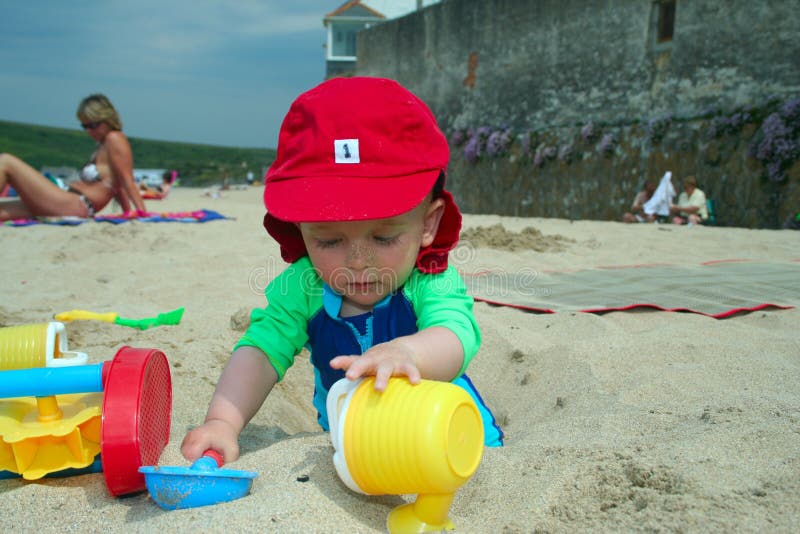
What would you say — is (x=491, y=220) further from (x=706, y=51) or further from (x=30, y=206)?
(x=30, y=206)

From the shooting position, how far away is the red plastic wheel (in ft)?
4.03

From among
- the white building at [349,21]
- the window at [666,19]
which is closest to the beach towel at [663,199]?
the window at [666,19]

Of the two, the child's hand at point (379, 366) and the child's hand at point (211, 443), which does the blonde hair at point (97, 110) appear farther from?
the child's hand at point (379, 366)

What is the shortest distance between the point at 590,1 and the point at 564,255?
6728mm

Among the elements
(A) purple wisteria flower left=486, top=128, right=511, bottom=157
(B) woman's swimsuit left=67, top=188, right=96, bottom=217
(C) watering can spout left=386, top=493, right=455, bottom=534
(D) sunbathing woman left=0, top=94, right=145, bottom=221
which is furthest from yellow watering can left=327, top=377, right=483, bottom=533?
(A) purple wisteria flower left=486, top=128, right=511, bottom=157

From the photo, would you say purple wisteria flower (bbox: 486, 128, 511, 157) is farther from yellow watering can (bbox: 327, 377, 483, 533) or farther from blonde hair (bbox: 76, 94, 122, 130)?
yellow watering can (bbox: 327, 377, 483, 533)

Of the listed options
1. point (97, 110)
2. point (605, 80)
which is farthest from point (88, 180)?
point (605, 80)

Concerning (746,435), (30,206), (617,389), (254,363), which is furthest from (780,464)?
(30,206)

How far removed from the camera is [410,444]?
1.02 m

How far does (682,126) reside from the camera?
8.56 m

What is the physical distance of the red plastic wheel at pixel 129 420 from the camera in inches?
48.4

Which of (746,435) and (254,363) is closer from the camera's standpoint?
(746,435)

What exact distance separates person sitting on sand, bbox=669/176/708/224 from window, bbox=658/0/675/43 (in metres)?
2.28

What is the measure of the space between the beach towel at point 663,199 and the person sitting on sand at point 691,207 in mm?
112
